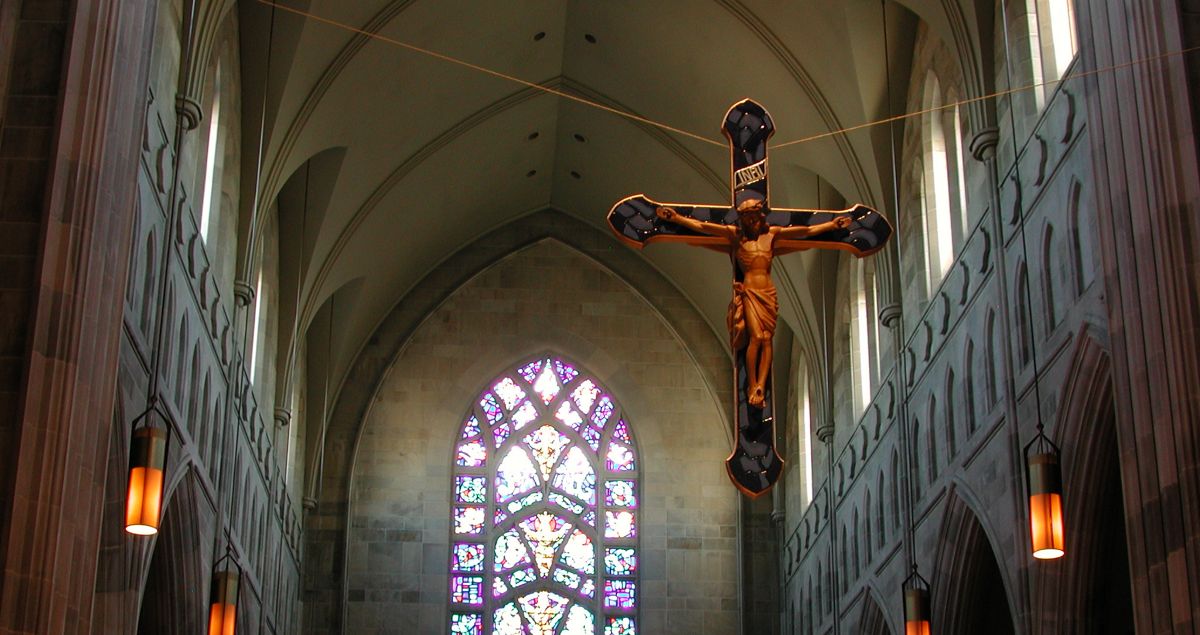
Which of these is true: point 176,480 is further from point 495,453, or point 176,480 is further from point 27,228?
point 495,453

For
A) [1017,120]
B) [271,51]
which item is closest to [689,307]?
[271,51]

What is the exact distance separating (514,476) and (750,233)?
1872 centimetres

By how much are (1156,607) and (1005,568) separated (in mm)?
5436

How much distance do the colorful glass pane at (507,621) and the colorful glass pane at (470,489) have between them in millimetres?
1851

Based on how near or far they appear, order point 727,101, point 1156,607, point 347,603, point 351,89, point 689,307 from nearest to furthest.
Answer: point 1156,607
point 351,89
point 727,101
point 347,603
point 689,307

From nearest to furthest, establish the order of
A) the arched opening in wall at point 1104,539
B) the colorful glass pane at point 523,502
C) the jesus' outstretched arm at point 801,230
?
the jesus' outstretched arm at point 801,230, the arched opening in wall at point 1104,539, the colorful glass pane at point 523,502

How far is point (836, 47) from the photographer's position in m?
21.4

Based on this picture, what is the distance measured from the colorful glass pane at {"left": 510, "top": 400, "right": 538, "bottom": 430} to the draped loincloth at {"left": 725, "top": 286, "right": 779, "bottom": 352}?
18.9 m

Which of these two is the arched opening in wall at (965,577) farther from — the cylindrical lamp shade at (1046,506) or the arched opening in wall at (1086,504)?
the cylindrical lamp shade at (1046,506)

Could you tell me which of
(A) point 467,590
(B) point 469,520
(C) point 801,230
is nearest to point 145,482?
(C) point 801,230

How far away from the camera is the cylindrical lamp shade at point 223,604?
17.2m

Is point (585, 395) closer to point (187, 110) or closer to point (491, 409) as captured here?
point (491, 409)

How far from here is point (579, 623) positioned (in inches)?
1150

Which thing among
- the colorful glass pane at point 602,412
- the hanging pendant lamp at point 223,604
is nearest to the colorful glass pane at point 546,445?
the colorful glass pane at point 602,412
